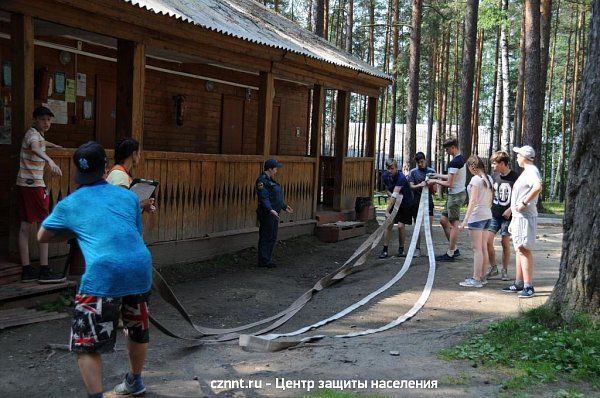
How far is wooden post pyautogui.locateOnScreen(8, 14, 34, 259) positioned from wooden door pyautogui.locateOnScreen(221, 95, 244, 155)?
838 centimetres

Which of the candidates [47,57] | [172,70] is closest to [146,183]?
[47,57]

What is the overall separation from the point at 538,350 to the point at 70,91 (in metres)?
9.06

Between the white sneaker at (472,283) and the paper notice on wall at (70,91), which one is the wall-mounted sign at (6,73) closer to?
the paper notice on wall at (70,91)

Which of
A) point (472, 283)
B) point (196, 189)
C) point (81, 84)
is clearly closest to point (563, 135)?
point (472, 283)

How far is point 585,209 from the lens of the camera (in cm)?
560

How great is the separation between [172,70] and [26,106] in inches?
258

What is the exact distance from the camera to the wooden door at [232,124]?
1558 cm

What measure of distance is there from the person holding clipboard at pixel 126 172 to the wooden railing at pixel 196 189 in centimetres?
259

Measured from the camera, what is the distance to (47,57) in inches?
412

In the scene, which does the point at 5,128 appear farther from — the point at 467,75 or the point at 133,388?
the point at 467,75

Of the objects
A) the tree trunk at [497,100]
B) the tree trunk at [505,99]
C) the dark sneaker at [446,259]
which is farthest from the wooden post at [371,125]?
the tree trunk at [497,100]

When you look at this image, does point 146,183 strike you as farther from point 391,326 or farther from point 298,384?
point 391,326

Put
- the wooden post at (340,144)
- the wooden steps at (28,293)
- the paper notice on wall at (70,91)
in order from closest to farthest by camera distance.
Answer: the wooden steps at (28,293) → the paper notice on wall at (70,91) → the wooden post at (340,144)

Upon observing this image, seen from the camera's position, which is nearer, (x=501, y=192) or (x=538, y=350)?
(x=538, y=350)
